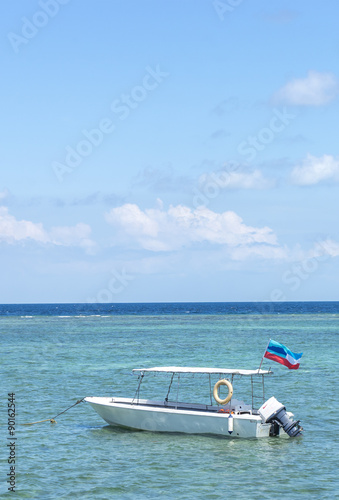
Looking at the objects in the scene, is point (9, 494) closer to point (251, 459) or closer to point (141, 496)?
point (141, 496)

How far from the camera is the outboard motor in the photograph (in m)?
31.4

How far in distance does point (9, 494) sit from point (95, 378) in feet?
87.6

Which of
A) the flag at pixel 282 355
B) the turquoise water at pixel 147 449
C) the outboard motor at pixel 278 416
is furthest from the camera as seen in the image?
the flag at pixel 282 355

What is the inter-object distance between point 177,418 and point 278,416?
4671 mm

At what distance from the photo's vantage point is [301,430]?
3194 centimetres

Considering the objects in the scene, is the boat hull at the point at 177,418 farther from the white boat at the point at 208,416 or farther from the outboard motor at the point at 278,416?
the outboard motor at the point at 278,416

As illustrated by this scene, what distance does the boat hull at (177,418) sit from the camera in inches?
1237

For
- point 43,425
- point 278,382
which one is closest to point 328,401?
point 278,382

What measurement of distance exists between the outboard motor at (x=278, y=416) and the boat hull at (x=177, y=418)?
1.09ft

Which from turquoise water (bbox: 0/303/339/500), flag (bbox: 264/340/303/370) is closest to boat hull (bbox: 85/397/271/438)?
turquoise water (bbox: 0/303/339/500)

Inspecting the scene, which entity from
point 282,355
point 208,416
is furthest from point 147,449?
point 282,355

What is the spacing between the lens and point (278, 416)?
31578mm

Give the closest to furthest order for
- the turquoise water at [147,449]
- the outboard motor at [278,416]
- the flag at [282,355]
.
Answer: the turquoise water at [147,449] < the outboard motor at [278,416] < the flag at [282,355]

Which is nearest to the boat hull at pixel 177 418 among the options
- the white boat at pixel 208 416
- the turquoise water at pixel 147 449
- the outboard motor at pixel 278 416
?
the white boat at pixel 208 416
